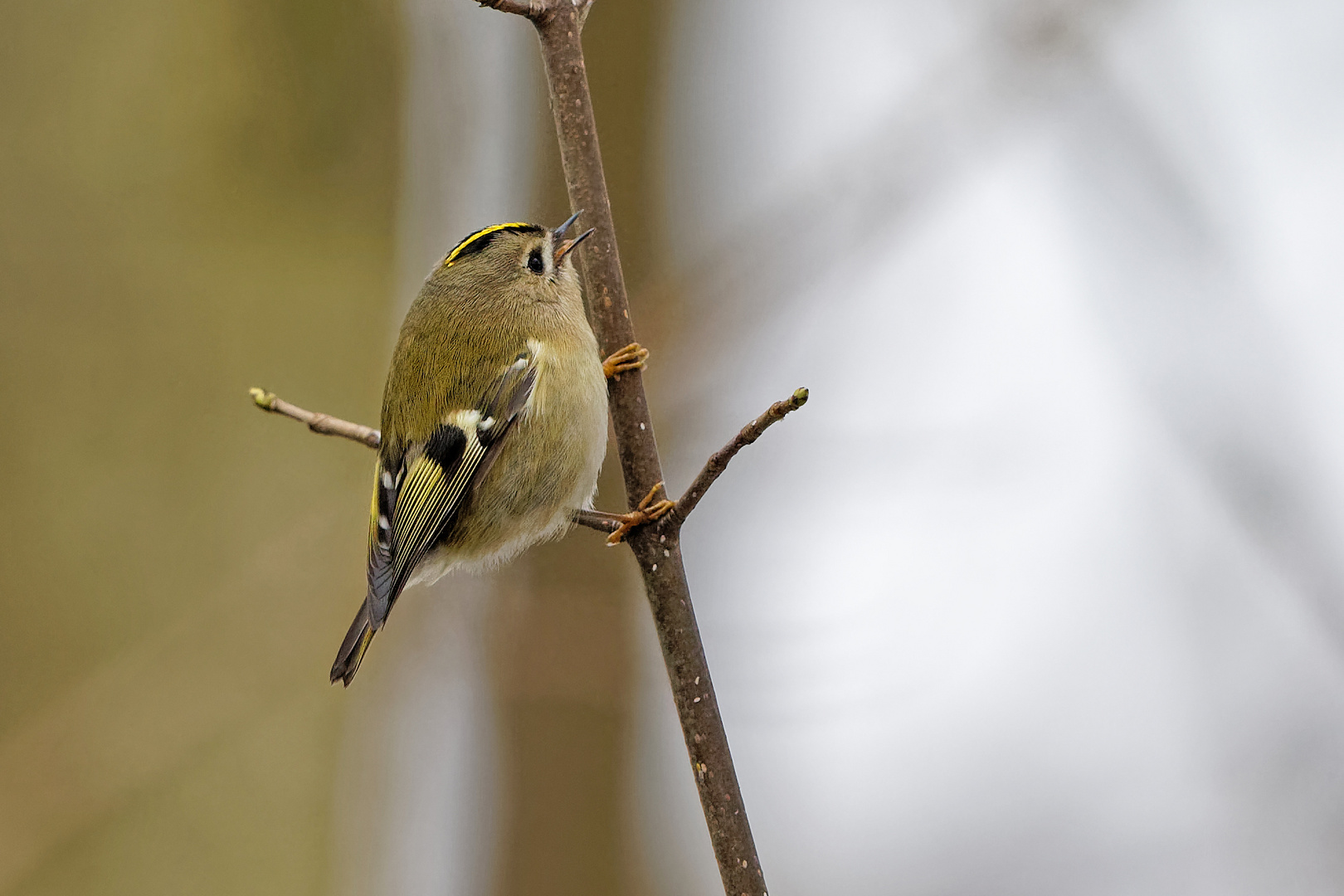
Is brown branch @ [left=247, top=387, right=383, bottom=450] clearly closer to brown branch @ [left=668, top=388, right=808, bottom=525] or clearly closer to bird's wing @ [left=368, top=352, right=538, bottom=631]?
bird's wing @ [left=368, top=352, right=538, bottom=631]

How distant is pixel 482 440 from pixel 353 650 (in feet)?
1.27

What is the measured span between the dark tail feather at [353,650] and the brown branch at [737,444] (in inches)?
26.6

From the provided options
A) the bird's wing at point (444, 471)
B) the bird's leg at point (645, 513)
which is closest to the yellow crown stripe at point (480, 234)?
the bird's wing at point (444, 471)

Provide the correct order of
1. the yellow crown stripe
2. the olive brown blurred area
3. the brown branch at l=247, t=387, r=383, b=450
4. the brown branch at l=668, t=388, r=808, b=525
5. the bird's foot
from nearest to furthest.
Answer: the brown branch at l=668, t=388, r=808, b=525, the bird's foot, the brown branch at l=247, t=387, r=383, b=450, the yellow crown stripe, the olive brown blurred area

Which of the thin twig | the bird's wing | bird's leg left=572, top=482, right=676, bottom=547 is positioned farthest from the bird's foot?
the bird's wing

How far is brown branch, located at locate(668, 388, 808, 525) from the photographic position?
1232 mm

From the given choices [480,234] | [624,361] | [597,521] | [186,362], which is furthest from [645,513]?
[186,362]

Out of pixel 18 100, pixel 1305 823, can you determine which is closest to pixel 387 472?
pixel 18 100

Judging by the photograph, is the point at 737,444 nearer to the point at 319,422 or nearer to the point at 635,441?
the point at 635,441

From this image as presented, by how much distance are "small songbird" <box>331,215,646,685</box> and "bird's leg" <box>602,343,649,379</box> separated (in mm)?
223

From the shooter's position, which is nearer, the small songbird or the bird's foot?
the bird's foot

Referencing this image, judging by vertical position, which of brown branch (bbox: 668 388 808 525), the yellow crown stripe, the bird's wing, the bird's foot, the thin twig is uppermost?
the yellow crown stripe

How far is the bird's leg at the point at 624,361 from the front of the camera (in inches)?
60.5

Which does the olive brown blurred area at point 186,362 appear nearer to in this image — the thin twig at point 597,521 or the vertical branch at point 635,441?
the thin twig at point 597,521
